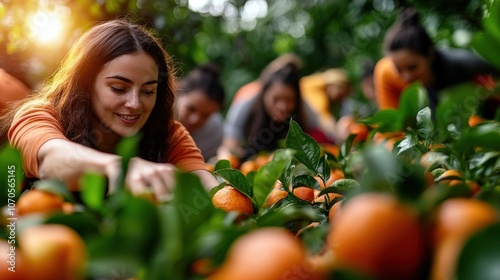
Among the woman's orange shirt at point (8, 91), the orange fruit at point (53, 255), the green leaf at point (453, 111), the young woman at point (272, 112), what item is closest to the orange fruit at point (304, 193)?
the green leaf at point (453, 111)

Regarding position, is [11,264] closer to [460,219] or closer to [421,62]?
[460,219]

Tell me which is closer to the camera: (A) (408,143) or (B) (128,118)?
(A) (408,143)

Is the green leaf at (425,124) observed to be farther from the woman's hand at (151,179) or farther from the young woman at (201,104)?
the young woman at (201,104)

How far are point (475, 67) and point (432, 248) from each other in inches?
79.1

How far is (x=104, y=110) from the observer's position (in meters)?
1.10

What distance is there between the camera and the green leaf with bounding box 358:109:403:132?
0.97m

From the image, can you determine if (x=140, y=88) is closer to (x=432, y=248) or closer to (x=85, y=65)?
(x=85, y=65)

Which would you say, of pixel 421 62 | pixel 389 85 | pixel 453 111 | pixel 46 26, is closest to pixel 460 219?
pixel 453 111

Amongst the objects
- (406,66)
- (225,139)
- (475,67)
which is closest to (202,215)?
(406,66)

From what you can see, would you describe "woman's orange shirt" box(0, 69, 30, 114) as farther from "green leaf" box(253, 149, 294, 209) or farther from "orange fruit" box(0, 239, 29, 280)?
"orange fruit" box(0, 239, 29, 280)

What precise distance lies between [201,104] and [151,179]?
2057mm

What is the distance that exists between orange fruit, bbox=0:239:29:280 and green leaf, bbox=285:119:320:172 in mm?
480

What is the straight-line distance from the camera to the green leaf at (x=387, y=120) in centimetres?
97

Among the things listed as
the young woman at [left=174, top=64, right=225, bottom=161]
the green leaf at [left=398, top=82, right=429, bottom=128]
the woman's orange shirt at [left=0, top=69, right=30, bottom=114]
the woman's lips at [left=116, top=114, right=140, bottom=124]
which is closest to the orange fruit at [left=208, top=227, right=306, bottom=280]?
the green leaf at [left=398, top=82, right=429, bottom=128]
